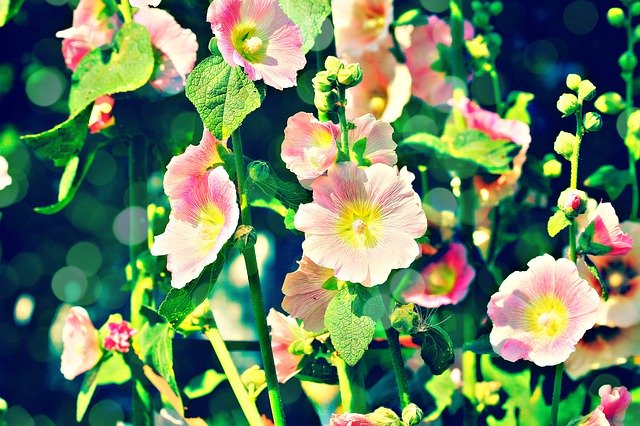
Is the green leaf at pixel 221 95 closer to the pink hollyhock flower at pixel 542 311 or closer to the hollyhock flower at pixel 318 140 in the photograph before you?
the hollyhock flower at pixel 318 140

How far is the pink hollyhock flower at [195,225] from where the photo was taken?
65 cm

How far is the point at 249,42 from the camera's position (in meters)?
0.66

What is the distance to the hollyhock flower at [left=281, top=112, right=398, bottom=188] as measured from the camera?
2.23 feet

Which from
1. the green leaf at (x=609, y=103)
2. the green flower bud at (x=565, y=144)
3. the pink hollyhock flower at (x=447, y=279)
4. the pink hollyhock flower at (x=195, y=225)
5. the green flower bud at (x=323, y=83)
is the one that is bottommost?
the pink hollyhock flower at (x=447, y=279)

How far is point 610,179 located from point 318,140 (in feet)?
1.07

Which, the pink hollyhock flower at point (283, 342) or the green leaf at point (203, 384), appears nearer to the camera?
the pink hollyhock flower at point (283, 342)

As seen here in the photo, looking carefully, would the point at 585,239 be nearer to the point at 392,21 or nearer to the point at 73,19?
the point at 392,21

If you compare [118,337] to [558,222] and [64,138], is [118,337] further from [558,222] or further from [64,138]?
[558,222]

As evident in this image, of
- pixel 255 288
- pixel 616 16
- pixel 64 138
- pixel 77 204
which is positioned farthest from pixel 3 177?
pixel 616 16

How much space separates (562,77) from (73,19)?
516mm

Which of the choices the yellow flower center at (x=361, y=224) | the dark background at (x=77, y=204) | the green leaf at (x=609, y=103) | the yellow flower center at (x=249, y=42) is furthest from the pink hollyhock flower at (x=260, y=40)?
the green leaf at (x=609, y=103)

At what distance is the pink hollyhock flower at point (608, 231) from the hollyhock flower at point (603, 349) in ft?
0.48

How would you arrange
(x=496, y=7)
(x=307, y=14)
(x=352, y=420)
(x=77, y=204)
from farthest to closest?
(x=77, y=204), (x=496, y=7), (x=307, y=14), (x=352, y=420)

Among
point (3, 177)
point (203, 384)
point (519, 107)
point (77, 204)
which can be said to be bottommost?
point (203, 384)
